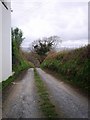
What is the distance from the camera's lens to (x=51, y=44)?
252ft

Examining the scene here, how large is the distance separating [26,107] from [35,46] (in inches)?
2743

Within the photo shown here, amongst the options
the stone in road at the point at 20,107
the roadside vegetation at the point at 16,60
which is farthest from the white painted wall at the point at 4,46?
the stone in road at the point at 20,107

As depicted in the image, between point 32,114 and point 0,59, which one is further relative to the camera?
point 0,59

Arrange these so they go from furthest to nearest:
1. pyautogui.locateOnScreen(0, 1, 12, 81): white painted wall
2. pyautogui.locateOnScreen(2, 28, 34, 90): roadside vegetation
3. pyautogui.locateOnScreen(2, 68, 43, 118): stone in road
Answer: pyautogui.locateOnScreen(2, 28, 34, 90): roadside vegetation → pyautogui.locateOnScreen(0, 1, 12, 81): white painted wall → pyautogui.locateOnScreen(2, 68, 43, 118): stone in road

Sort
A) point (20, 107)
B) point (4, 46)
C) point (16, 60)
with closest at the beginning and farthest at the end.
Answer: point (20, 107), point (4, 46), point (16, 60)

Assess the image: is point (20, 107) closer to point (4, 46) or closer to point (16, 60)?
point (4, 46)

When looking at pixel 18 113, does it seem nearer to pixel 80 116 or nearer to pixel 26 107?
pixel 26 107

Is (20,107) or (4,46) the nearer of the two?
(20,107)

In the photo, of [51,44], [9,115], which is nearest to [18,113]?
[9,115]

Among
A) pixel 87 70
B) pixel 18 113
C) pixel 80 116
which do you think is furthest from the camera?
pixel 87 70

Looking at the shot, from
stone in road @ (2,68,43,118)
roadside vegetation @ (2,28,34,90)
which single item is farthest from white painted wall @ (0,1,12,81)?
stone in road @ (2,68,43,118)

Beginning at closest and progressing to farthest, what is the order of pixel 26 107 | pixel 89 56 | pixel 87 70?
pixel 26 107 → pixel 87 70 → pixel 89 56

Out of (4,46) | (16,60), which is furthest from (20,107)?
(16,60)

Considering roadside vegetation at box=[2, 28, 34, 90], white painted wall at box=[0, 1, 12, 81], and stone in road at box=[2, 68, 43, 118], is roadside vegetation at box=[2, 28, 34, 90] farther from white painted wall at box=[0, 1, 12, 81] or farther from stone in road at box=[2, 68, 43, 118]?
stone in road at box=[2, 68, 43, 118]
